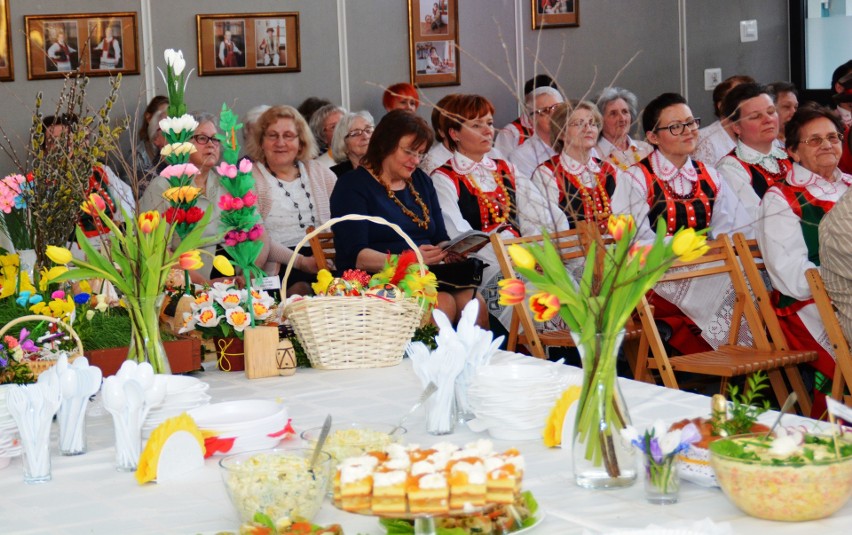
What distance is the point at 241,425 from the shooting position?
7.02 ft

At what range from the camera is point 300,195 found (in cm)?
571

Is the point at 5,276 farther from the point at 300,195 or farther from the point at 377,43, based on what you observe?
the point at 377,43

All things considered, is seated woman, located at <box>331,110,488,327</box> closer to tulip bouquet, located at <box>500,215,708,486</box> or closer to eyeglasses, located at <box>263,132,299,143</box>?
eyeglasses, located at <box>263,132,299,143</box>

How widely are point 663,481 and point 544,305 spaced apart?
32 cm

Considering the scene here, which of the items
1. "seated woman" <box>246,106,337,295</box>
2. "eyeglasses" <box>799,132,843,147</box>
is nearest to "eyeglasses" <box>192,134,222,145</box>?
"seated woman" <box>246,106,337,295</box>

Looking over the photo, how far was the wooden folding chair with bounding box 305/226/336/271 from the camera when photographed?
504 centimetres

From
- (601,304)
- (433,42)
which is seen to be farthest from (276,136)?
(601,304)

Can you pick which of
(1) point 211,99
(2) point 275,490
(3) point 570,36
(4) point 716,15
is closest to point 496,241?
(2) point 275,490

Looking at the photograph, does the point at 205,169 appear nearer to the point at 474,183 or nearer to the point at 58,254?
the point at 474,183

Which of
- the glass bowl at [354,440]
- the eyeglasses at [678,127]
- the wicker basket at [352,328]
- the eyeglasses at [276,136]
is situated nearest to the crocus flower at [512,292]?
the glass bowl at [354,440]

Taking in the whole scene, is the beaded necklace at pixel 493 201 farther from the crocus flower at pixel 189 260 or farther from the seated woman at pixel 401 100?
the crocus flower at pixel 189 260

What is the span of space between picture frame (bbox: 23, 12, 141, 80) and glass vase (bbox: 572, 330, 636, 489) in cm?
521

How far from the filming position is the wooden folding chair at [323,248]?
5.04 metres

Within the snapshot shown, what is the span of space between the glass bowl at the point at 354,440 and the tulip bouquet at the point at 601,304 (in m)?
0.31
